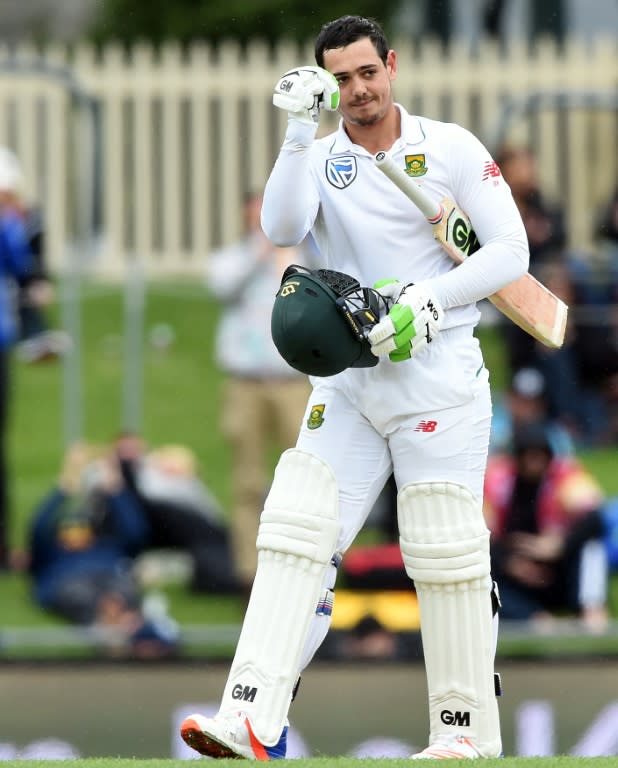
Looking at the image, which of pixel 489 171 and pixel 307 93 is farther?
pixel 489 171

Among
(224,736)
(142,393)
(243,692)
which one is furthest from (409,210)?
(142,393)

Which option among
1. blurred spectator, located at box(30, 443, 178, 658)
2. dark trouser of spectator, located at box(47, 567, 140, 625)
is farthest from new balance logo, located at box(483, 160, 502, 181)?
dark trouser of spectator, located at box(47, 567, 140, 625)

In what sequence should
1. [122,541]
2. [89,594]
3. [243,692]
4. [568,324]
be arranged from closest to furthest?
[243,692], [89,594], [122,541], [568,324]

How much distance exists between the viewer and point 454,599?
191 inches

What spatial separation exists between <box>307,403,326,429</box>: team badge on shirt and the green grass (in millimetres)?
4496

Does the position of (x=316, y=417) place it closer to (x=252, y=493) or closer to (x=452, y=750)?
(x=452, y=750)

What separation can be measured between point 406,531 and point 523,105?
5.34 meters

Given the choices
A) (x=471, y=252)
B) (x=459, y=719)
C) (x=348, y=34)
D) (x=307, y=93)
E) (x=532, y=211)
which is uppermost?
(x=532, y=211)

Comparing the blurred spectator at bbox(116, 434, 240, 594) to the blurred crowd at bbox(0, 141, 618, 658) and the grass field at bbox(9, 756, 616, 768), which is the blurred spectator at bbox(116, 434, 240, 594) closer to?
the blurred crowd at bbox(0, 141, 618, 658)

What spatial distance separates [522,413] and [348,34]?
428 cm

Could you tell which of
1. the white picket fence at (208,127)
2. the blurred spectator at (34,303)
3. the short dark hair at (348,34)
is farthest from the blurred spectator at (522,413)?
the short dark hair at (348,34)

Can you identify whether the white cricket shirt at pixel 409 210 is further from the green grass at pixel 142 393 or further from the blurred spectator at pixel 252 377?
the green grass at pixel 142 393

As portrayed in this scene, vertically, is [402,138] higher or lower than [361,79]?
lower

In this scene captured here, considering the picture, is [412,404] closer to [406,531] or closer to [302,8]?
Result: [406,531]
